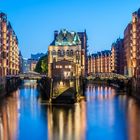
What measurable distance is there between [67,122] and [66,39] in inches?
4804

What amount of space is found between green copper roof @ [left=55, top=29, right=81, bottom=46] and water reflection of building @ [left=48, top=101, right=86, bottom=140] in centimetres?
9832

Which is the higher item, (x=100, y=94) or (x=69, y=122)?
(x=100, y=94)

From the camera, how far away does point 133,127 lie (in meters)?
62.3

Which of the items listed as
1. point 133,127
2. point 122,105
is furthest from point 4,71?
point 133,127

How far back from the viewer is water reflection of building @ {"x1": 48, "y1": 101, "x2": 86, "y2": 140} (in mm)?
56531

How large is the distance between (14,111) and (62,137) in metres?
28.6

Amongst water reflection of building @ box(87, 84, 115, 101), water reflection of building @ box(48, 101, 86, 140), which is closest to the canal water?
water reflection of building @ box(48, 101, 86, 140)

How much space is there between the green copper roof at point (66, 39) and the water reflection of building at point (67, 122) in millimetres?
98315

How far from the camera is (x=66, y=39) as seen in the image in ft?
623

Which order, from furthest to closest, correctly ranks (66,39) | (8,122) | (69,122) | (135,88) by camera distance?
1. (66,39)
2. (135,88)
3. (69,122)
4. (8,122)

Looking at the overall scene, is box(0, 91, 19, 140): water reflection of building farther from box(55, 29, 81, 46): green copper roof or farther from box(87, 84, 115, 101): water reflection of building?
box(55, 29, 81, 46): green copper roof

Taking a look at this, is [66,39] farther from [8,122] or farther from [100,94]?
[8,122]

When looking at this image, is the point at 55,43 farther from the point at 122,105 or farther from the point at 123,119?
the point at 123,119

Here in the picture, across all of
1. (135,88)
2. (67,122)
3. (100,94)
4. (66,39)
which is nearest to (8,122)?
(67,122)
